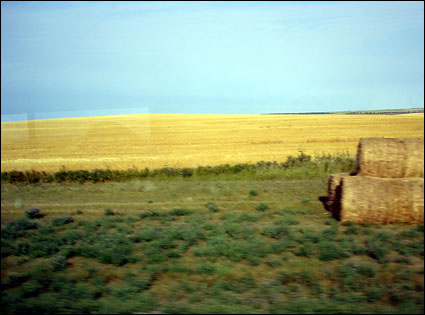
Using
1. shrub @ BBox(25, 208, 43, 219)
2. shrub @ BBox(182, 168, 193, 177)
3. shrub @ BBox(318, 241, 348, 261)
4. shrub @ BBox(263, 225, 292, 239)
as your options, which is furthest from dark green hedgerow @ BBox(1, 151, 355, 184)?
shrub @ BBox(318, 241, 348, 261)

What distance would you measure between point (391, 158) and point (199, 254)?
14.8ft

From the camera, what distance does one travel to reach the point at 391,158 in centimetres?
705

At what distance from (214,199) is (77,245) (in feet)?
11.8

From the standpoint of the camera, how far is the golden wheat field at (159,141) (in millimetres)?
10734

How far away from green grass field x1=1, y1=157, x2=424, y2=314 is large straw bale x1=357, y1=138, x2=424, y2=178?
1.19m

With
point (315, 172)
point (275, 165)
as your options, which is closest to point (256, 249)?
point (315, 172)

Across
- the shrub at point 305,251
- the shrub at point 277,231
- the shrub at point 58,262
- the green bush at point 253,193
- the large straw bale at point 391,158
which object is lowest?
the shrub at point 58,262

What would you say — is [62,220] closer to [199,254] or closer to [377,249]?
[199,254]

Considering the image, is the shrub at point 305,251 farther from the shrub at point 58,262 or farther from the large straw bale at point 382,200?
the shrub at point 58,262

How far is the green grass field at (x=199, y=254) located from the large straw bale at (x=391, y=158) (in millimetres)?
1188

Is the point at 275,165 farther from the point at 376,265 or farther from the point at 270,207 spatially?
the point at 376,265

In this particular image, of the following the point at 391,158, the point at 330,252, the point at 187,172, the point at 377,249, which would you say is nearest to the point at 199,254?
the point at 330,252

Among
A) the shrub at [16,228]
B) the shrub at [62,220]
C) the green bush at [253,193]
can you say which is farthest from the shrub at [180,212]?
the shrub at [16,228]

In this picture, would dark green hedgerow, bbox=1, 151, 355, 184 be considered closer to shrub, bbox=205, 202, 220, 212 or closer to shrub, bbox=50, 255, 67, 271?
shrub, bbox=205, 202, 220, 212
